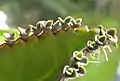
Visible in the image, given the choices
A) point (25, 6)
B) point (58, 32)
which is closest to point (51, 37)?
point (58, 32)

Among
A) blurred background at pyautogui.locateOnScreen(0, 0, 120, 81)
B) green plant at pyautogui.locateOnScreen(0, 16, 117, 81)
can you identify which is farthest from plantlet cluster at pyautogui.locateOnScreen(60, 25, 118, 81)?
blurred background at pyautogui.locateOnScreen(0, 0, 120, 81)

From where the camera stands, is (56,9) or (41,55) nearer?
(41,55)

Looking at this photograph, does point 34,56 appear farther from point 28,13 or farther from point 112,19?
point 28,13

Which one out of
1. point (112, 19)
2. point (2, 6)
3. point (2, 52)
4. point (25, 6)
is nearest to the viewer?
point (2, 52)

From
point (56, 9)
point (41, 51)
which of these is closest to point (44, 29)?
point (41, 51)

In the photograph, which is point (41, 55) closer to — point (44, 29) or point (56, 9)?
point (44, 29)

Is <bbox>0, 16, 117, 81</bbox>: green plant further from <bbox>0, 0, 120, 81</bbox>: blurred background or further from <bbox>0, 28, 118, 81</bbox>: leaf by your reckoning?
<bbox>0, 0, 120, 81</bbox>: blurred background
